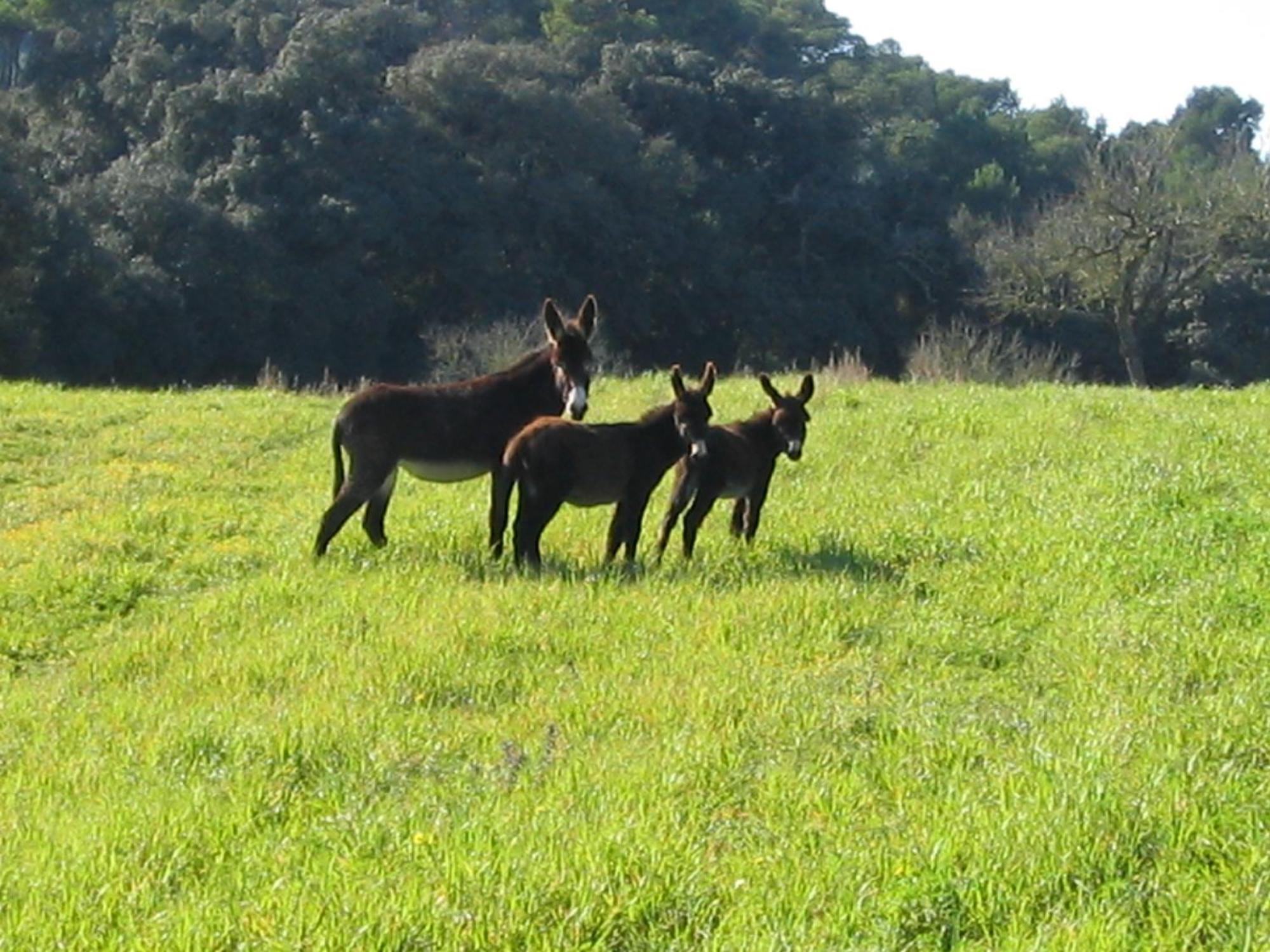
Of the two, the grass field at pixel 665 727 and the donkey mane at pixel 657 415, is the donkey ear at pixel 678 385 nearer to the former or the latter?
the donkey mane at pixel 657 415

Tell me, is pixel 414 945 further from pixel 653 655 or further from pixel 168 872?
pixel 653 655

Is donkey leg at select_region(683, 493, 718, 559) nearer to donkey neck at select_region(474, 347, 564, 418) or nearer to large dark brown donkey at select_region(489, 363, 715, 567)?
large dark brown donkey at select_region(489, 363, 715, 567)

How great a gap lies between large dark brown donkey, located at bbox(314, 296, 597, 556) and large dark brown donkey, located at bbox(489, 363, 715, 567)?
1.83 ft

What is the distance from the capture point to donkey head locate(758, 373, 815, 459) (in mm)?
12328

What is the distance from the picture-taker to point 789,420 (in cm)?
1240

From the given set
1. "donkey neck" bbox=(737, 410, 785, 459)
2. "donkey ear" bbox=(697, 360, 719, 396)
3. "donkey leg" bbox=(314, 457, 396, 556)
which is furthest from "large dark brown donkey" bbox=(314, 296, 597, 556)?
"donkey neck" bbox=(737, 410, 785, 459)

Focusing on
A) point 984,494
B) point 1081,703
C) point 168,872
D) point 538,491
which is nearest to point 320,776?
point 168,872

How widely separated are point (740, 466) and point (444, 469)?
220cm

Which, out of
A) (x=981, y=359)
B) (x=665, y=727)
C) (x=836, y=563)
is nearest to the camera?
(x=665, y=727)

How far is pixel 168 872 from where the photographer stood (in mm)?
5703

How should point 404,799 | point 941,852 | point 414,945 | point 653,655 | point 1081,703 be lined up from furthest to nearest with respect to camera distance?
point 653,655 < point 1081,703 < point 404,799 < point 941,852 < point 414,945

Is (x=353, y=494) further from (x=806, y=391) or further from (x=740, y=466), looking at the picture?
(x=806, y=391)

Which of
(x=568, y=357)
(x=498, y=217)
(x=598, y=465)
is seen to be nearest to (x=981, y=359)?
(x=498, y=217)

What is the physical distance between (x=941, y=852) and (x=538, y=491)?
595 cm
